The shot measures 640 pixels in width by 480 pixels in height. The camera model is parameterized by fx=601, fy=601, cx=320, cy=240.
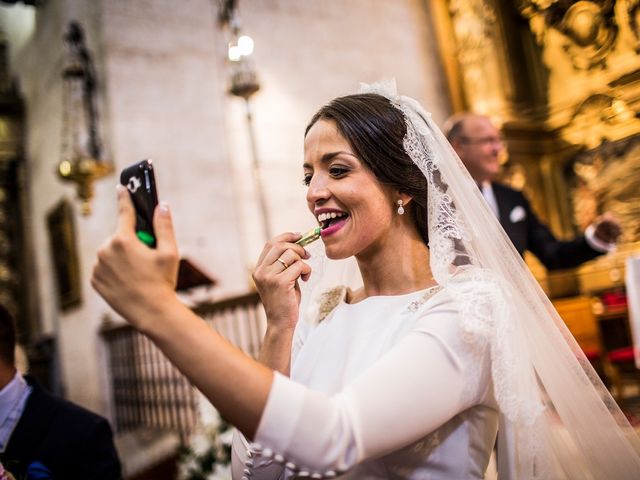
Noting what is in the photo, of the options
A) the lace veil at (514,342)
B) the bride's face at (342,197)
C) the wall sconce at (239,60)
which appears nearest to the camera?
the lace veil at (514,342)

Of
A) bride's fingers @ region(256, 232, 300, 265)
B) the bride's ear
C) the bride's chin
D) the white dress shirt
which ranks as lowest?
the white dress shirt

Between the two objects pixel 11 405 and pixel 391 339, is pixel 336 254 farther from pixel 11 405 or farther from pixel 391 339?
pixel 11 405

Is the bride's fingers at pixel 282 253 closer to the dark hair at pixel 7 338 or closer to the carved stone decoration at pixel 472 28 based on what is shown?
the dark hair at pixel 7 338

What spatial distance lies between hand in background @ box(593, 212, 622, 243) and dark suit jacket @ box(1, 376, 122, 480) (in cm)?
254

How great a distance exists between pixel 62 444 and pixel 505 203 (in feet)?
8.56

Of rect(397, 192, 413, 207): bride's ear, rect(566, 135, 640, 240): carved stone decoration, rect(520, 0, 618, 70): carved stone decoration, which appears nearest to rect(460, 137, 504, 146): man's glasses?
rect(397, 192, 413, 207): bride's ear

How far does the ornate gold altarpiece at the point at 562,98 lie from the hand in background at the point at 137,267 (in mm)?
6371

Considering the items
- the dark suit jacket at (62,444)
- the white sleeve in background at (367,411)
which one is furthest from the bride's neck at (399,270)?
the dark suit jacket at (62,444)

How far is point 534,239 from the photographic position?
357 centimetres

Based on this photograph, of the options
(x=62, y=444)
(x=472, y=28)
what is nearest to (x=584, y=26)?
(x=472, y=28)

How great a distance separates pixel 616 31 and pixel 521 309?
6491 mm

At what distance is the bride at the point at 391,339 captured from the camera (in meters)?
1.01

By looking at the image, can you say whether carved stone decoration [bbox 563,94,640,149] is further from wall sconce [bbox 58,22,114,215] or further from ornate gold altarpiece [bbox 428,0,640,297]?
wall sconce [bbox 58,22,114,215]

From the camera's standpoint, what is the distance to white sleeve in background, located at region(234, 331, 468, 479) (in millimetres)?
1018
